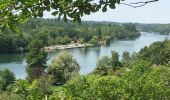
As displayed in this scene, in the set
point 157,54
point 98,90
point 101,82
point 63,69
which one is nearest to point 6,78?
point 63,69

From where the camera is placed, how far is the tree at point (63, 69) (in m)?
35.7

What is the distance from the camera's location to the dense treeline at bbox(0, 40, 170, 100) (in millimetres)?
3527

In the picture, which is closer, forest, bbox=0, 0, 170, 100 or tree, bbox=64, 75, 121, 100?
forest, bbox=0, 0, 170, 100

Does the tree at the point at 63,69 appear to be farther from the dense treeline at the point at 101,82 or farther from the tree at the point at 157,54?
the tree at the point at 157,54

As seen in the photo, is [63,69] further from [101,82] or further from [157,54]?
[101,82]

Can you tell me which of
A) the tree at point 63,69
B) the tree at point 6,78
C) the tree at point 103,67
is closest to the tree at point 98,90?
the tree at point 6,78

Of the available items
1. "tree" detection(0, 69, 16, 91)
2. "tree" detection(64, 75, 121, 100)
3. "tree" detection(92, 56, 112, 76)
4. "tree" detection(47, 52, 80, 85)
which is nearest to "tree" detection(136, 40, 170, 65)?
"tree" detection(92, 56, 112, 76)

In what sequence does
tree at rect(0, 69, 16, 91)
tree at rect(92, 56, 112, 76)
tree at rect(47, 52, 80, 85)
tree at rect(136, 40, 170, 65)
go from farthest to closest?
tree at rect(136, 40, 170, 65) < tree at rect(92, 56, 112, 76) < tree at rect(47, 52, 80, 85) < tree at rect(0, 69, 16, 91)

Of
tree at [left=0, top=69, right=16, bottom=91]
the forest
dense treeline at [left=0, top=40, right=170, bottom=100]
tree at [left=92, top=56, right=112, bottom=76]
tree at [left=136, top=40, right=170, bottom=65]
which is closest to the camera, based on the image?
the forest

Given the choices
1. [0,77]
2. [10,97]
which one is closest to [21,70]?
[0,77]

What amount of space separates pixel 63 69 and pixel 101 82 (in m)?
21.0

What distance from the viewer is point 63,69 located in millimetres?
36719

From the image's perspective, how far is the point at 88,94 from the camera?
1510 cm

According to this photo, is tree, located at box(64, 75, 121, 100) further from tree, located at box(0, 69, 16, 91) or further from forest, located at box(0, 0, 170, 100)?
tree, located at box(0, 69, 16, 91)
